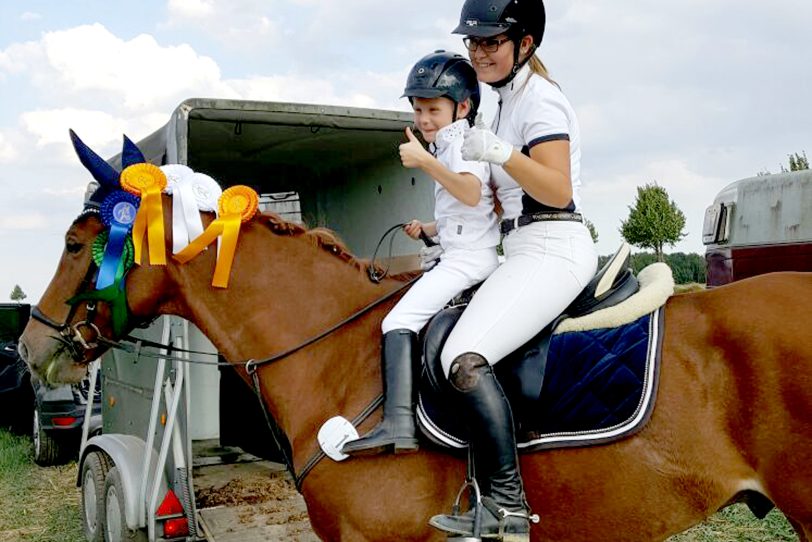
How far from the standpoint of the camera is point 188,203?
325 cm

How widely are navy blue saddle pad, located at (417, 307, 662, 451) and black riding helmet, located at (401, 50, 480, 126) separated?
0.99 meters

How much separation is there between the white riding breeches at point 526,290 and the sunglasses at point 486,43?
0.75 meters

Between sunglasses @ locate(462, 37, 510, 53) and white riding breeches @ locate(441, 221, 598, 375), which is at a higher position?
sunglasses @ locate(462, 37, 510, 53)

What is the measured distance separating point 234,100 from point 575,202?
277 centimetres

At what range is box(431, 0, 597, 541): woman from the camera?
2.69 metres

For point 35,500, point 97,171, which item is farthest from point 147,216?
point 35,500

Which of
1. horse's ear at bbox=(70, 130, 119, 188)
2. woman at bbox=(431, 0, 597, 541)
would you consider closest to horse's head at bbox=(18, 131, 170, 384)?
horse's ear at bbox=(70, 130, 119, 188)

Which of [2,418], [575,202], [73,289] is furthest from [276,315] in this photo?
[2,418]

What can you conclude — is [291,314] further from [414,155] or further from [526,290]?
[526,290]

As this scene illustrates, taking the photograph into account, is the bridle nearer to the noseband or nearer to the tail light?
the noseband

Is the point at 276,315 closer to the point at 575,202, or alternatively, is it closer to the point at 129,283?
the point at 129,283

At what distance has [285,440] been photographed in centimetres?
331

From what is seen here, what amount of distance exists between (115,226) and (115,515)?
260 centimetres

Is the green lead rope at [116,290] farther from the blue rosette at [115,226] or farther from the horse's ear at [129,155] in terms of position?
the horse's ear at [129,155]
